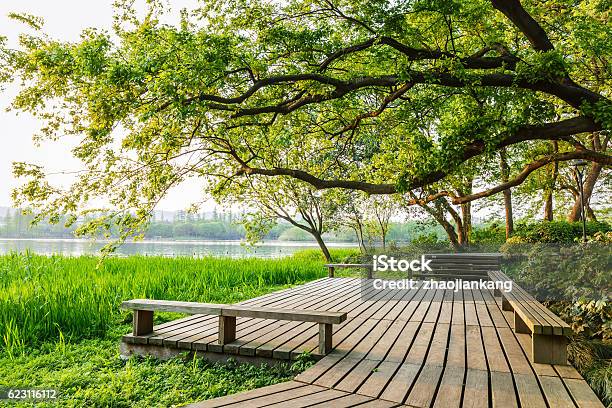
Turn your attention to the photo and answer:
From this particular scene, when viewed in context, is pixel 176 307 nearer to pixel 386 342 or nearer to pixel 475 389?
pixel 386 342

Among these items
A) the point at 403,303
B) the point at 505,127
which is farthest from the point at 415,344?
the point at 505,127

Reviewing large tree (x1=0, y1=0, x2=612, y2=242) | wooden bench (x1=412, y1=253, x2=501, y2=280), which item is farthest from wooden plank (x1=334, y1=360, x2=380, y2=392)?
wooden bench (x1=412, y1=253, x2=501, y2=280)

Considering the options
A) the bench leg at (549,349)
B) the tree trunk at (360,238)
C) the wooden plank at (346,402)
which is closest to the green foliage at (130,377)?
the wooden plank at (346,402)

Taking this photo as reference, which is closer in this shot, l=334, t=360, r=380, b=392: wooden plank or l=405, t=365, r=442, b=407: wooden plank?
l=405, t=365, r=442, b=407: wooden plank

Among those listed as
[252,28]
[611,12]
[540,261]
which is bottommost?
[540,261]

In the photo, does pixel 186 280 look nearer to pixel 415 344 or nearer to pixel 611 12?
pixel 415 344

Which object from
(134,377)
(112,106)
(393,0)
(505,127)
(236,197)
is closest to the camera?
(134,377)

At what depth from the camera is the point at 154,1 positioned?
571 cm

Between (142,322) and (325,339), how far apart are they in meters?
1.87

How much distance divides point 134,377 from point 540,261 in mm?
7331

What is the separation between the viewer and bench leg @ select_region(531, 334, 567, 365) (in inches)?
136

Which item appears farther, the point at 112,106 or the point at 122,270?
the point at 122,270

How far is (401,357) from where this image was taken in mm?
3602

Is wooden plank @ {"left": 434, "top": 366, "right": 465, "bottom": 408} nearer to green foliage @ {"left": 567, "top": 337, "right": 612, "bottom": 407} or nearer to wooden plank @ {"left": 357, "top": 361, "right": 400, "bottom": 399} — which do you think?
wooden plank @ {"left": 357, "top": 361, "right": 400, "bottom": 399}
